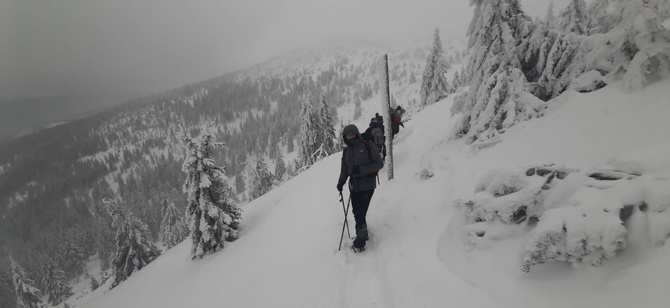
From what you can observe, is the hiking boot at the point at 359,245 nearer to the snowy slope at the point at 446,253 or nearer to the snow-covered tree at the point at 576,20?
the snowy slope at the point at 446,253

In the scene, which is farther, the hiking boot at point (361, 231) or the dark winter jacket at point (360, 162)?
the hiking boot at point (361, 231)

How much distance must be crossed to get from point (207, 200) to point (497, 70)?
14.5 meters

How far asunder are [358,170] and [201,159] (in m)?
11.8

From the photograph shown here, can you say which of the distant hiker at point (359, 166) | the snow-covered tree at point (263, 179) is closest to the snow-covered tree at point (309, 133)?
the snow-covered tree at point (263, 179)

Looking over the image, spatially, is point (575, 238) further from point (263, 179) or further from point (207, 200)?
point (263, 179)

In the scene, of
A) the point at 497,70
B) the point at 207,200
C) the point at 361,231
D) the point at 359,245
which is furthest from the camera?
the point at 207,200

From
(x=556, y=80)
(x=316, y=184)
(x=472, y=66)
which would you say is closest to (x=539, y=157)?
(x=556, y=80)

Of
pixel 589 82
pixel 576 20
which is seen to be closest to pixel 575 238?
pixel 589 82

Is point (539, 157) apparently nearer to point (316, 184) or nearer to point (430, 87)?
point (316, 184)

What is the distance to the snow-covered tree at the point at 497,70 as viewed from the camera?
7926 millimetres

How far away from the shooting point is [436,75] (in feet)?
114

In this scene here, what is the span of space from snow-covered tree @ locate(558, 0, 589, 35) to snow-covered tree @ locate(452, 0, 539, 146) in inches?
43.9

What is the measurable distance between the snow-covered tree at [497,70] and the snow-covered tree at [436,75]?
26485 millimetres

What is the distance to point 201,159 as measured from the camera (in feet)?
50.1
